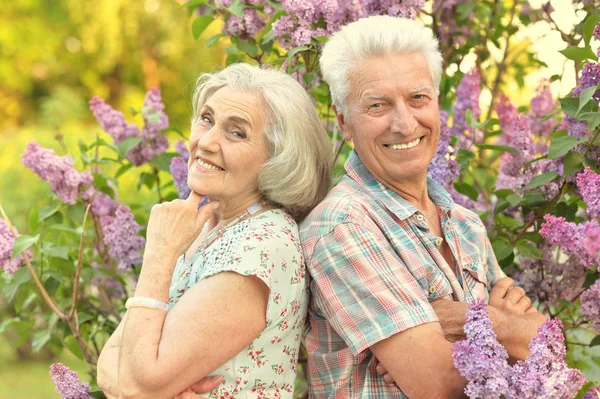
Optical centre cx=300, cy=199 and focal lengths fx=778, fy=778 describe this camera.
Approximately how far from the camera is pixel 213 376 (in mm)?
2105

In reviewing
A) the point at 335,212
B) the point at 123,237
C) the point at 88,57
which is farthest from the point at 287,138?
the point at 88,57

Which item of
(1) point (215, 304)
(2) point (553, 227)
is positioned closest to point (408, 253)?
(2) point (553, 227)

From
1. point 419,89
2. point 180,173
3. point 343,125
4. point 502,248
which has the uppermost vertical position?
point 419,89

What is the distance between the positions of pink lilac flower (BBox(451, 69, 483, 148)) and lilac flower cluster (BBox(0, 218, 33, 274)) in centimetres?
174

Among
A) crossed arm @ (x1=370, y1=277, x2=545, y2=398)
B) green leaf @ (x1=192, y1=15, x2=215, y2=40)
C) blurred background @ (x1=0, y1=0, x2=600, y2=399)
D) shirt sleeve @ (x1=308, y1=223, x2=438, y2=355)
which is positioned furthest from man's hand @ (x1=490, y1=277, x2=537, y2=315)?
blurred background @ (x1=0, y1=0, x2=600, y2=399)

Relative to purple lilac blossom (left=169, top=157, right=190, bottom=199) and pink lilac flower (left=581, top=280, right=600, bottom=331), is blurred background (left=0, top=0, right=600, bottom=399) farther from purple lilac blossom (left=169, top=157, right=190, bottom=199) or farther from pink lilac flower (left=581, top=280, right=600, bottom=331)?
pink lilac flower (left=581, top=280, right=600, bottom=331)

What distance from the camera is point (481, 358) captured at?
5.80 ft

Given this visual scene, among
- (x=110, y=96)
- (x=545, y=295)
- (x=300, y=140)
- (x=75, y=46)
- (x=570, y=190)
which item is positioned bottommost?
(x=110, y=96)

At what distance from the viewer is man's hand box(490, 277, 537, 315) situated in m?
2.30

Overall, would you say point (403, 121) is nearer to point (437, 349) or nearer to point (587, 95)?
point (587, 95)

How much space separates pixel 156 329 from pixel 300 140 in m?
0.70

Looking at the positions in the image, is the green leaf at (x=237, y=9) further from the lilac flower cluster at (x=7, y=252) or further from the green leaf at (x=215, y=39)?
the lilac flower cluster at (x=7, y=252)

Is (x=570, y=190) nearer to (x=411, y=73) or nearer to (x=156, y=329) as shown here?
(x=411, y=73)

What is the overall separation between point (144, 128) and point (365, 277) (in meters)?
1.46
